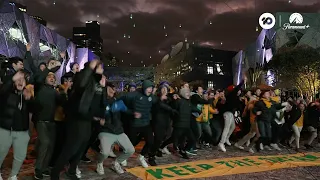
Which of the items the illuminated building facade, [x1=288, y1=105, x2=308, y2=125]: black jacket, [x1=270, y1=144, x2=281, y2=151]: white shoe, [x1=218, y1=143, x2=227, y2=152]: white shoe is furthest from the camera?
the illuminated building facade

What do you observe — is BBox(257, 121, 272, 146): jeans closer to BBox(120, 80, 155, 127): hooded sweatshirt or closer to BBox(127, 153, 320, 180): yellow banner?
BBox(127, 153, 320, 180): yellow banner

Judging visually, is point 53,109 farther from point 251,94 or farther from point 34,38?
point 34,38

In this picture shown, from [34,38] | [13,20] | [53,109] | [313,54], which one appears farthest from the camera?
[313,54]

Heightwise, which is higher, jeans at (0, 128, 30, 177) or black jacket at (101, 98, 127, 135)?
black jacket at (101, 98, 127, 135)

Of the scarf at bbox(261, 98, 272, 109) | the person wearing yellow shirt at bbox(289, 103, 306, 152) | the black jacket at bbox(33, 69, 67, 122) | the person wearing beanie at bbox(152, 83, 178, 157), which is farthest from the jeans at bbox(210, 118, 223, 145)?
the black jacket at bbox(33, 69, 67, 122)

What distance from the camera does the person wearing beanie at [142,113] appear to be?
6.24 meters

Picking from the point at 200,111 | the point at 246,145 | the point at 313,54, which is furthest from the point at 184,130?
the point at 313,54

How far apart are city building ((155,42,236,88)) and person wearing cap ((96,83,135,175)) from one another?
61.9 m

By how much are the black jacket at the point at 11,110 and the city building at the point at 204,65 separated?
207 feet

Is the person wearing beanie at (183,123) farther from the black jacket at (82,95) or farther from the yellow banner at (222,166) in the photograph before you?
the black jacket at (82,95)

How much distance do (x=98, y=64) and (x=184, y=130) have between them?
3085 millimetres

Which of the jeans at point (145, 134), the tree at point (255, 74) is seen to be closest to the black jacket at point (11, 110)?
the jeans at point (145, 134)

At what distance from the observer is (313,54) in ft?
103

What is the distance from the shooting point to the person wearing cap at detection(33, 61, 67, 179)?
526 centimetres
